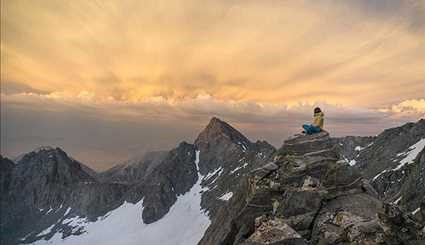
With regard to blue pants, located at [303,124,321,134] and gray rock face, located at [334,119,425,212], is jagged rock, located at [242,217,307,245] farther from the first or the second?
gray rock face, located at [334,119,425,212]

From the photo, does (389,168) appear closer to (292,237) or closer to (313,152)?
(313,152)

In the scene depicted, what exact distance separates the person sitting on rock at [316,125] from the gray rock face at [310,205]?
2.60 ft

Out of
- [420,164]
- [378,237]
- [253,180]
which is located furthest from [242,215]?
[420,164]

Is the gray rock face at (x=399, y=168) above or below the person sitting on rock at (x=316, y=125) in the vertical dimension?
below

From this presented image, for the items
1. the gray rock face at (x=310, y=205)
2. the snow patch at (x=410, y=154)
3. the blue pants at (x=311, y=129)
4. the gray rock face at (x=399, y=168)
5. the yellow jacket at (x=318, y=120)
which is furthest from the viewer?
the snow patch at (x=410, y=154)

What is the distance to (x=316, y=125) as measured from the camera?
42.3 m

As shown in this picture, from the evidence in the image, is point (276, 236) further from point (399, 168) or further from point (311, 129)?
point (399, 168)

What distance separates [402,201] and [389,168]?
176ft

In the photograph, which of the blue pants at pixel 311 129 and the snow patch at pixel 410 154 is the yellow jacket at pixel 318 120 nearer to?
the blue pants at pixel 311 129

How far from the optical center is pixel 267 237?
26359 mm

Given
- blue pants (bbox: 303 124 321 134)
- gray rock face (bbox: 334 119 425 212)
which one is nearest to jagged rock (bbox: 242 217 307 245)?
blue pants (bbox: 303 124 321 134)

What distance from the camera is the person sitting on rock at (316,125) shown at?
41.8 meters

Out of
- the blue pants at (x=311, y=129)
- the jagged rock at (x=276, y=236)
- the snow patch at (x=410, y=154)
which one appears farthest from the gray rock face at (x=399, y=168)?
the jagged rock at (x=276, y=236)

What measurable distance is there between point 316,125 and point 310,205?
11.1 meters
